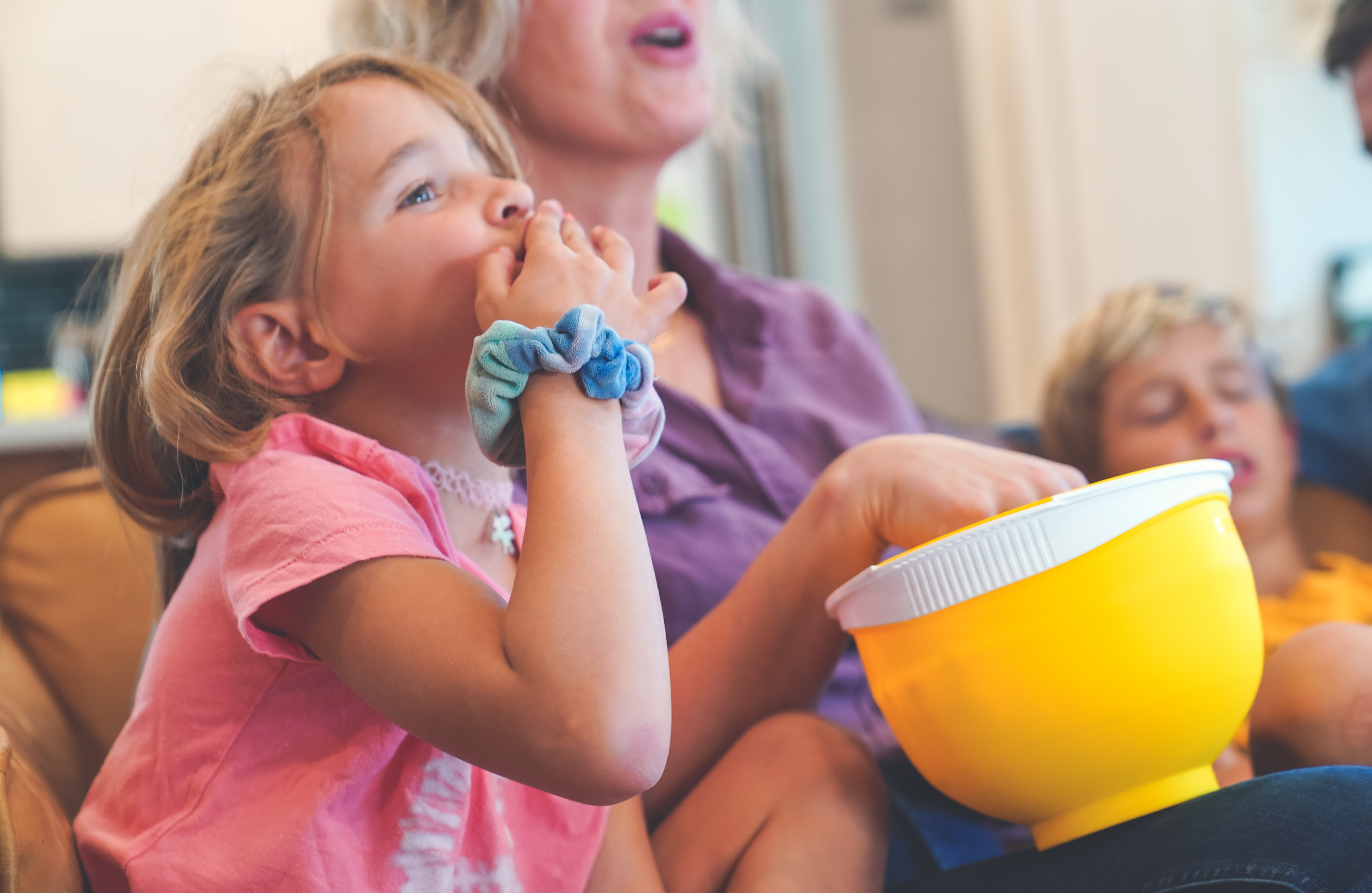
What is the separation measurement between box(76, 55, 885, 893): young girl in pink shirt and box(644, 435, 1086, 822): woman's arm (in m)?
0.04

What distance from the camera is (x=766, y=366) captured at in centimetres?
115

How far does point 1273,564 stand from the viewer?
50.6 inches

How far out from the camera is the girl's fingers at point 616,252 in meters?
0.69

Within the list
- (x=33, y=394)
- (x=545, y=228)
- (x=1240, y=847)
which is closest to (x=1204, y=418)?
(x=1240, y=847)

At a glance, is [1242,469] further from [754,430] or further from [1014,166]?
[1014,166]

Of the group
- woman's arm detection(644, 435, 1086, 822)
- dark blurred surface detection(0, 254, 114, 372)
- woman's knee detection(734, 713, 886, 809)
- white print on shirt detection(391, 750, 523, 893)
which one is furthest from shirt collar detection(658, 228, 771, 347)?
dark blurred surface detection(0, 254, 114, 372)

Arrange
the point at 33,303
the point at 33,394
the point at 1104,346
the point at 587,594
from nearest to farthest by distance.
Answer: the point at 587,594 → the point at 1104,346 → the point at 33,394 → the point at 33,303

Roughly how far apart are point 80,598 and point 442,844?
575mm

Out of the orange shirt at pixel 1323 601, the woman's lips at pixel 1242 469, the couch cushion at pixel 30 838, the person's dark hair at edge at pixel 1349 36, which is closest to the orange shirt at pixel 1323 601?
the orange shirt at pixel 1323 601

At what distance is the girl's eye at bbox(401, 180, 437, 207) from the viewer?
2.39 ft

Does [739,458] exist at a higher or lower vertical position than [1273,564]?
higher

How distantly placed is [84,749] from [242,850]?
0.41m

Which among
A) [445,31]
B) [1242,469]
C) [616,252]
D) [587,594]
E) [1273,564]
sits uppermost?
[445,31]

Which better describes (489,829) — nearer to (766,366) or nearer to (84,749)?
(84,749)
